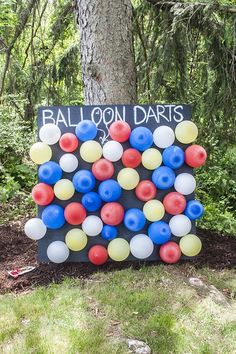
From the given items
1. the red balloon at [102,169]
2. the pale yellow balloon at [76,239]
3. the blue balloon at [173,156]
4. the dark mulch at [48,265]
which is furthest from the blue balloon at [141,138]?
the dark mulch at [48,265]

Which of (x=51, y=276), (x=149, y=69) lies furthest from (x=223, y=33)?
(x=51, y=276)

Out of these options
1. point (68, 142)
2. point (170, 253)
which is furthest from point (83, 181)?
point (170, 253)

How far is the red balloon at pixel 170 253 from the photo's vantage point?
340 centimetres

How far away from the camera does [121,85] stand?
380 centimetres

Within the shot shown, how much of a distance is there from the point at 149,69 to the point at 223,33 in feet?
2.74

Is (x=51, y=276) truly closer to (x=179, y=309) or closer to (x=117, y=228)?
(x=117, y=228)

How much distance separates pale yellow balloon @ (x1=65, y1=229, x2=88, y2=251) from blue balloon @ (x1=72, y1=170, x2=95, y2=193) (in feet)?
1.12

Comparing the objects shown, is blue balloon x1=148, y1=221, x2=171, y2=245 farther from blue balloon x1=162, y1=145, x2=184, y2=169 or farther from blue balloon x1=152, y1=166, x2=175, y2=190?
blue balloon x1=162, y1=145, x2=184, y2=169

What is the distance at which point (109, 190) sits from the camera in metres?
3.30

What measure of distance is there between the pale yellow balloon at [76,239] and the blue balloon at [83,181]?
0.34 metres

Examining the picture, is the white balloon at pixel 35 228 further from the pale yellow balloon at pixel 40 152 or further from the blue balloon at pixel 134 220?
the blue balloon at pixel 134 220

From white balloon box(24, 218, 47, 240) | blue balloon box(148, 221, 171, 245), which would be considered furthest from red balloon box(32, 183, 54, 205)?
blue balloon box(148, 221, 171, 245)

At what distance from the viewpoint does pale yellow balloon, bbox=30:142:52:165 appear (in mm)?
3318

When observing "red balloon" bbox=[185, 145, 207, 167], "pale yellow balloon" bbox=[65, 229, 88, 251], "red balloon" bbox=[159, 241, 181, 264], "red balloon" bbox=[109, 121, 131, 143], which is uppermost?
"red balloon" bbox=[109, 121, 131, 143]
